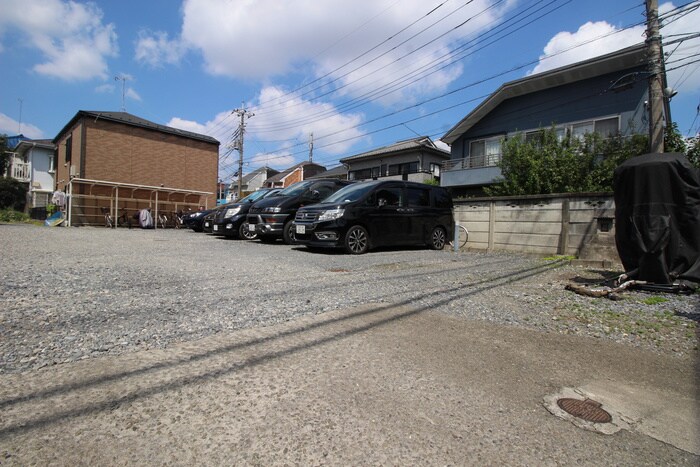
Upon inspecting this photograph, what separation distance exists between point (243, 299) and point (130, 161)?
2096 cm

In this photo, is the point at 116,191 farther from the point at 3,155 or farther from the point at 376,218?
the point at 3,155

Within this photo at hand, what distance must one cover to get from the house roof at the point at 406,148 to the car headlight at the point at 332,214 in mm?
19248

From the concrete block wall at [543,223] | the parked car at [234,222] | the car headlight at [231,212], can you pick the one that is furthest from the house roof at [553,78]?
the car headlight at [231,212]

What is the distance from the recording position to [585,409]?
213 centimetres

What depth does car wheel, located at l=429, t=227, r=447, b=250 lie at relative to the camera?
32.1 ft

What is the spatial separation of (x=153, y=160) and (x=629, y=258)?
23539 mm

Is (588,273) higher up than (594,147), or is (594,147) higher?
(594,147)

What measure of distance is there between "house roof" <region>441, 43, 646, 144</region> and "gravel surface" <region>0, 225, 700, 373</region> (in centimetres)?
1134

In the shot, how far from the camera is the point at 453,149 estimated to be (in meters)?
21.3

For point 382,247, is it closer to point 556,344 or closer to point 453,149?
point 556,344

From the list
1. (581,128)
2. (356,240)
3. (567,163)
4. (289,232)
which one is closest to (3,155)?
(289,232)

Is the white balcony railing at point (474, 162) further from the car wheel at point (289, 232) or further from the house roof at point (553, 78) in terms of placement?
the car wheel at point (289, 232)

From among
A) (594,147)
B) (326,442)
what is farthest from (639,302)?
(594,147)

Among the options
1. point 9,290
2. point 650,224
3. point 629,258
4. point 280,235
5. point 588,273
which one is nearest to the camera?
point 9,290
